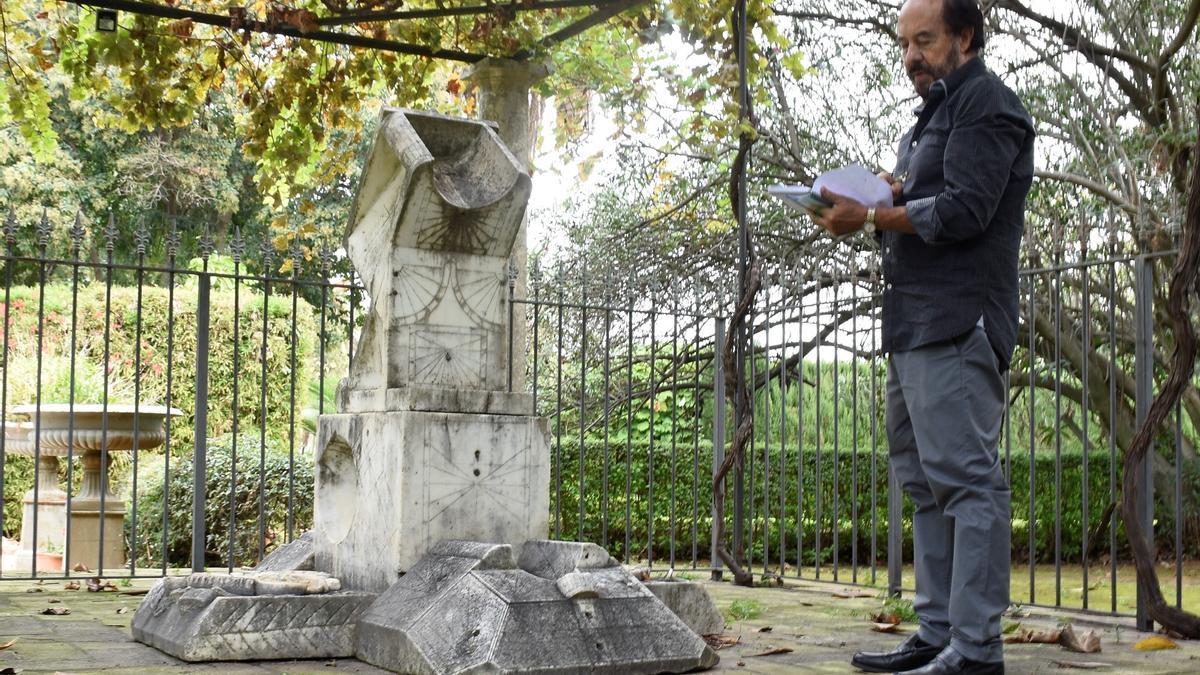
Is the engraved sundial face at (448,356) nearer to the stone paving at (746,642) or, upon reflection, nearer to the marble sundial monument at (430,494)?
the marble sundial monument at (430,494)

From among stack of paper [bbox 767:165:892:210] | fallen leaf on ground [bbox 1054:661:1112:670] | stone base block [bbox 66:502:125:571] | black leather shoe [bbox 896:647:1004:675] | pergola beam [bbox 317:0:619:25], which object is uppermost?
pergola beam [bbox 317:0:619:25]

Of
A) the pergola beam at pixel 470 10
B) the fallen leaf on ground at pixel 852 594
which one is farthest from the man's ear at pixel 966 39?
the fallen leaf on ground at pixel 852 594

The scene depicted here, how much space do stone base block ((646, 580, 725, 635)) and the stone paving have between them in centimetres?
10

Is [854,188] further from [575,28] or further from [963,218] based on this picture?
[575,28]

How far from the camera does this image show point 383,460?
162 inches

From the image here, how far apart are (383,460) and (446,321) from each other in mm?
549

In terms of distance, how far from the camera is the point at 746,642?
171 inches

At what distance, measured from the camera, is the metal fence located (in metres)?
7.14

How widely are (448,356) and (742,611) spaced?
6.24 ft

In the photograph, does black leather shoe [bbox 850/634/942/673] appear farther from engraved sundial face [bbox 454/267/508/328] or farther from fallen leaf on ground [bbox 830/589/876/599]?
fallen leaf on ground [bbox 830/589/876/599]

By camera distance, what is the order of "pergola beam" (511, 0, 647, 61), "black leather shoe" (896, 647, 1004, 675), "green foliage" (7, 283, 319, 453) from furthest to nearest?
"green foliage" (7, 283, 319, 453) < "pergola beam" (511, 0, 647, 61) < "black leather shoe" (896, 647, 1004, 675)

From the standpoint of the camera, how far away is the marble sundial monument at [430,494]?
360 centimetres

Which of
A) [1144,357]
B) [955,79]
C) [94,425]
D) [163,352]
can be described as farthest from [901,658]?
[163,352]

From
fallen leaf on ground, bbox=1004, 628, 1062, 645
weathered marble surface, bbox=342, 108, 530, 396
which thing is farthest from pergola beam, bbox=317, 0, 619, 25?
fallen leaf on ground, bbox=1004, 628, 1062, 645
